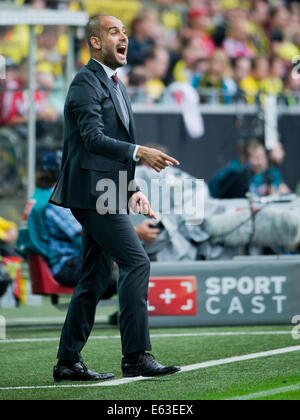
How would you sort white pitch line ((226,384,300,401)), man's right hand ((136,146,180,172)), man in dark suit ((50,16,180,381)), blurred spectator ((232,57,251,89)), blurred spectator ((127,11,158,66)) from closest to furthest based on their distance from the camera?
white pitch line ((226,384,300,401))
man's right hand ((136,146,180,172))
man in dark suit ((50,16,180,381))
blurred spectator ((127,11,158,66))
blurred spectator ((232,57,251,89))

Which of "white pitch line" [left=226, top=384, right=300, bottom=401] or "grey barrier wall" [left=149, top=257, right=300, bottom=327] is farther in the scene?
"grey barrier wall" [left=149, top=257, right=300, bottom=327]

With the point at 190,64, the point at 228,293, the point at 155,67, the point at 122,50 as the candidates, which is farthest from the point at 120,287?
the point at 190,64

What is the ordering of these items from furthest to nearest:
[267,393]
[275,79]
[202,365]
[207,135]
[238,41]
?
1. [238,41]
2. [275,79]
3. [207,135]
4. [202,365]
5. [267,393]

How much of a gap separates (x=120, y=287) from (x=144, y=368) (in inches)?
18.3

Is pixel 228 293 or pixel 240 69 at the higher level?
pixel 240 69

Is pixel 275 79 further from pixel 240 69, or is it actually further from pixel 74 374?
pixel 74 374

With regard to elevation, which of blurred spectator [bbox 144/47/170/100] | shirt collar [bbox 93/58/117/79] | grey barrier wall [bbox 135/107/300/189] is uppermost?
blurred spectator [bbox 144/47/170/100]

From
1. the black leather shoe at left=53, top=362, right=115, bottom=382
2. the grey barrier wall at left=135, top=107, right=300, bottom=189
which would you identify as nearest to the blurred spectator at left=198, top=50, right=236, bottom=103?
the grey barrier wall at left=135, top=107, right=300, bottom=189

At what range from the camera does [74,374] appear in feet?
20.9

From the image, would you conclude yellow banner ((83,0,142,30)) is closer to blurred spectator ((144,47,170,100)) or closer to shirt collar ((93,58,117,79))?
blurred spectator ((144,47,170,100))

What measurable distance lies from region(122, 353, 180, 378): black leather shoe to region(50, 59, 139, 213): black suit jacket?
2.82 ft

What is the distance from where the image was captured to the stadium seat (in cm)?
973

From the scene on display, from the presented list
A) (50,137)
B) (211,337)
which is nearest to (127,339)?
Result: (211,337)
